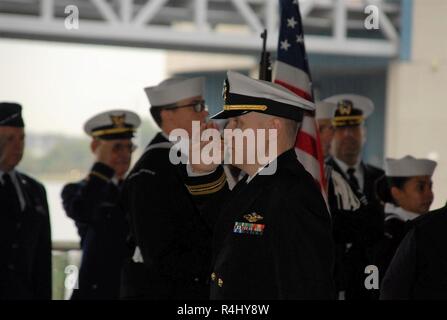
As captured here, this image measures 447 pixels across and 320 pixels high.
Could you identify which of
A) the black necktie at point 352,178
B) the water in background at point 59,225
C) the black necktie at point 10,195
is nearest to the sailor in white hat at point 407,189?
the black necktie at point 352,178

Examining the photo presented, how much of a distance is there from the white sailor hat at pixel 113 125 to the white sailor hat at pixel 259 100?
9.21 feet

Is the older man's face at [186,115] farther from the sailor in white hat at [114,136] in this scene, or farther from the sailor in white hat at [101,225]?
the sailor in white hat at [114,136]

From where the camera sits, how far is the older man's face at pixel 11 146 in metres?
5.21

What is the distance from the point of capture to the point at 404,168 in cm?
572

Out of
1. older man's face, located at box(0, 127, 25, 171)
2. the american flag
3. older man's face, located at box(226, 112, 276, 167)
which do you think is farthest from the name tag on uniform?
older man's face, located at box(0, 127, 25, 171)

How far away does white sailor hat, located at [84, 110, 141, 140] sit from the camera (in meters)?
6.18

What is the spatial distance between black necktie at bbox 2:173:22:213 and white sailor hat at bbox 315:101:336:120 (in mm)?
1719

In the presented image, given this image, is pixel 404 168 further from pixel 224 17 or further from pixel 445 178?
pixel 224 17

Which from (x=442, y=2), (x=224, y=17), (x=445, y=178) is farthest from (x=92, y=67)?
(x=445, y=178)

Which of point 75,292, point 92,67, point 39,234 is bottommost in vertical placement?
point 75,292

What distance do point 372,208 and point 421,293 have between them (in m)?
1.26

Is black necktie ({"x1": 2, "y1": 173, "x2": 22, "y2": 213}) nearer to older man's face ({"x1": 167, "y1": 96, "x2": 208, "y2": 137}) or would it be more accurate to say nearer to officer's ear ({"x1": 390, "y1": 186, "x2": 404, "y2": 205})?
older man's face ({"x1": 167, "y1": 96, "x2": 208, "y2": 137})

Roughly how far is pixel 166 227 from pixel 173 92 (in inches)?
30.1

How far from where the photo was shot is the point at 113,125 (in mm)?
6195
